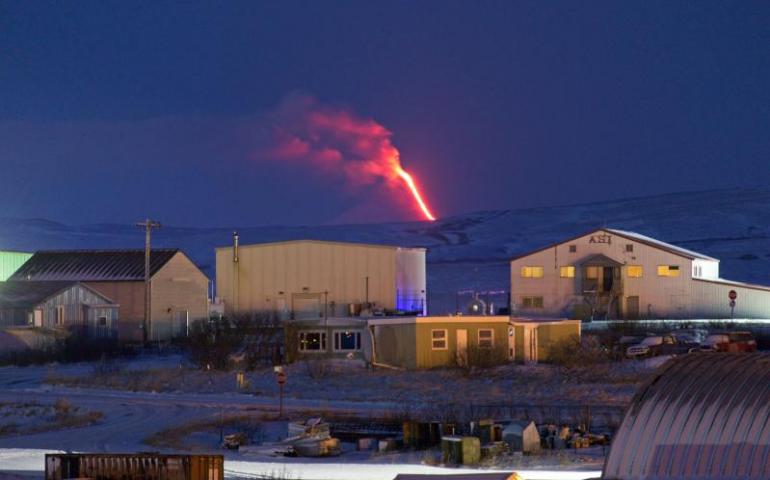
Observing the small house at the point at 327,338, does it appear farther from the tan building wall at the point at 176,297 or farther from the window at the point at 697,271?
the window at the point at 697,271

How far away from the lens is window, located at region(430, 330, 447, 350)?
43594 millimetres

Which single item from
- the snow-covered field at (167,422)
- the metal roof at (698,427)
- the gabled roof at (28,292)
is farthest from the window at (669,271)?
the metal roof at (698,427)

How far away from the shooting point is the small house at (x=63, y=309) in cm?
5559

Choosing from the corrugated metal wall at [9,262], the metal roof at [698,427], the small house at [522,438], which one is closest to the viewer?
the metal roof at [698,427]

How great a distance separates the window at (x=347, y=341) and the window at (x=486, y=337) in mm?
4628

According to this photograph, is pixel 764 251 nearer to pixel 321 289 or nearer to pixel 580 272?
pixel 580 272

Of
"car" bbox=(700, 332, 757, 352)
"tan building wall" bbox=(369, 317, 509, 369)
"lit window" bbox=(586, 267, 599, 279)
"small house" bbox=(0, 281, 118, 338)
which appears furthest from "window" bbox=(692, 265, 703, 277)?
"small house" bbox=(0, 281, 118, 338)

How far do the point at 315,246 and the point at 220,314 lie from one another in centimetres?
534

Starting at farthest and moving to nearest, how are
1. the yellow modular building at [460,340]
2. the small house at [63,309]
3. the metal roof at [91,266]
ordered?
the metal roof at [91,266]
the small house at [63,309]
the yellow modular building at [460,340]

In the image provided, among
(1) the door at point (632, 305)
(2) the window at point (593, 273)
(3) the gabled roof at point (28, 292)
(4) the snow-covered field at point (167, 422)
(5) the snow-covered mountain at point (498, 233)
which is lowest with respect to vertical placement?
(4) the snow-covered field at point (167, 422)

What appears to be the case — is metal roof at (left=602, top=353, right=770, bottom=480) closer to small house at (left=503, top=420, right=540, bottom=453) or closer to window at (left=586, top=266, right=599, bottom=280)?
small house at (left=503, top=420, right=540, bottom=453)

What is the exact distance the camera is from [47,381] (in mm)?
43156

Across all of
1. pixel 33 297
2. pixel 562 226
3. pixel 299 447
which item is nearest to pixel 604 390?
pixel 299 447

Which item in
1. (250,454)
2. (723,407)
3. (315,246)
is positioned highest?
(315,246)
